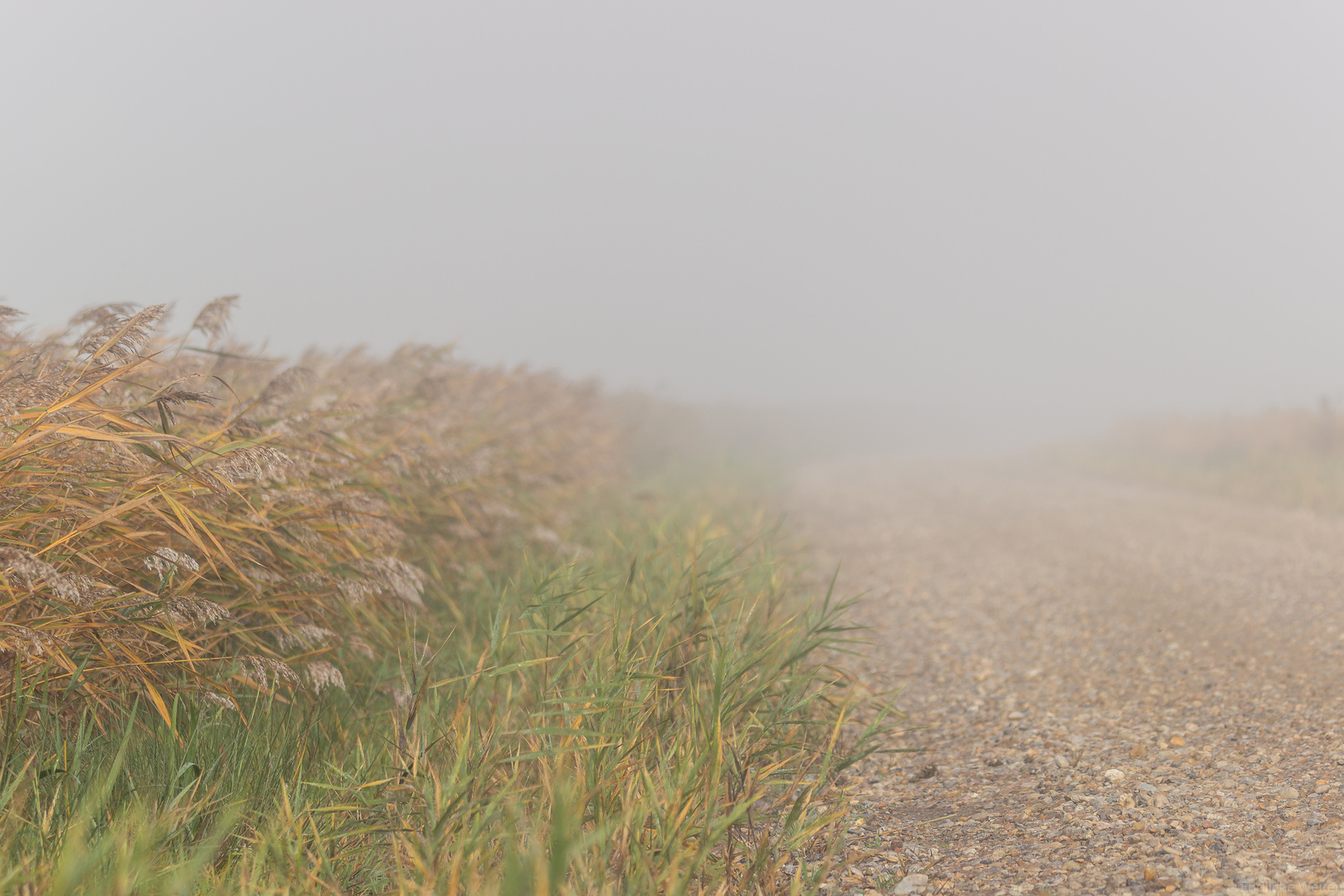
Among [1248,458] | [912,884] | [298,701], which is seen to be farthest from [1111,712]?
[1248,458]

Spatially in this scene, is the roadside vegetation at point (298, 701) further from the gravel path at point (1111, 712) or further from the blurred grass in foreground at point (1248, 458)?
the blurred grass in foreground at point (1248, 458)

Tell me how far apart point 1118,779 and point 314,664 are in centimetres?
302

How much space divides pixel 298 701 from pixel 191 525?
0.86 m

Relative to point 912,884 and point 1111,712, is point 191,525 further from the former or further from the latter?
point 1111,712

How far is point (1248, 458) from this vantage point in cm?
1400

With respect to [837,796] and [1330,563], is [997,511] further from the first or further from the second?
[837,796]

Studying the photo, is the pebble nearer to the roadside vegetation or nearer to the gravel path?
the gravel path

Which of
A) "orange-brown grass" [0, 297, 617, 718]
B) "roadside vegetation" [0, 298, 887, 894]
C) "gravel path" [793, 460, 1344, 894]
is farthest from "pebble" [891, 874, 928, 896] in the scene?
"orange-brown grass" [0, 297, 617, 718]

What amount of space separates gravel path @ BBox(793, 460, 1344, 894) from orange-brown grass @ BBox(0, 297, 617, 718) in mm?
2216

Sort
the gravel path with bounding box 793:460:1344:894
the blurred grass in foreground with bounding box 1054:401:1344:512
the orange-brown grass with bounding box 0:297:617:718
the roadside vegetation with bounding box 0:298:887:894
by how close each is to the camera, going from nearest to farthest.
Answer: the roadside vegetation with bounding box 0:298:887:894 → the orange-brown grass with bounding box 0:297:617:718 → the gravel path with bounding box 793:460:1344:894 → the blurred grass in foreground with bounding box 1054:401:1344:512

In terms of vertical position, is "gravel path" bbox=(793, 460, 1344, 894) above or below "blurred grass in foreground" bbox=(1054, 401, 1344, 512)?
below

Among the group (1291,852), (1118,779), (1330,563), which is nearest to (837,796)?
(1118,779)

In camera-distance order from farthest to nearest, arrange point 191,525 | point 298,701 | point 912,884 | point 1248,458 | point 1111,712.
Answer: point 1248,458
point 1111,712
point 298,701
point 191,525
point 912,884

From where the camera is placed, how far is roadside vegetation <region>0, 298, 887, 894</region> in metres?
2.03
